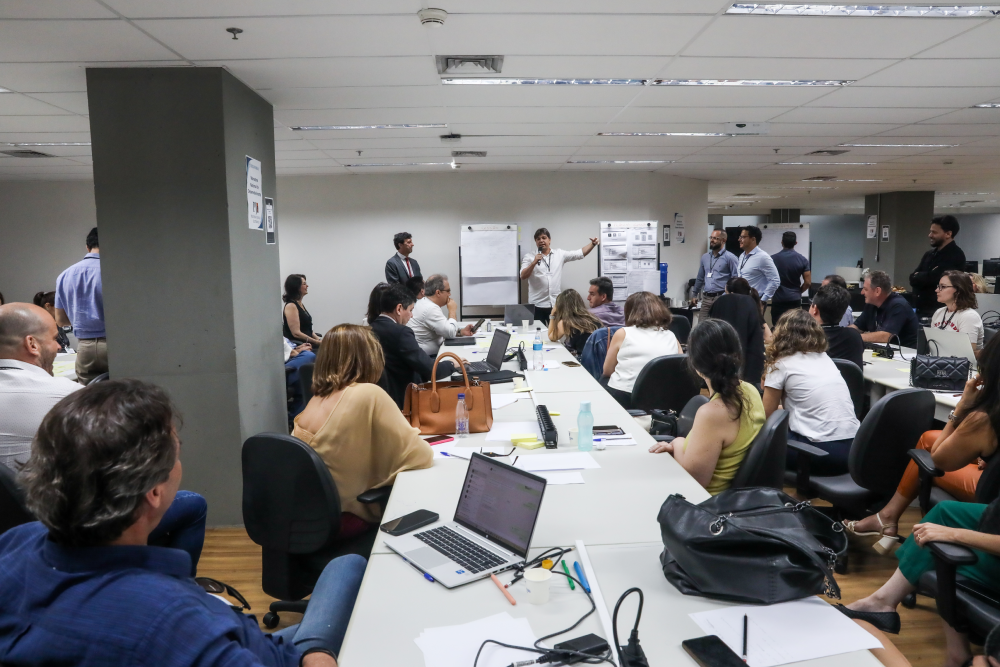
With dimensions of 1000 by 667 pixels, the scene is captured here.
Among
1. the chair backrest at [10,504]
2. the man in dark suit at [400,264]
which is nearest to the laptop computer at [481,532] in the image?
the chair backrest at [10,504]

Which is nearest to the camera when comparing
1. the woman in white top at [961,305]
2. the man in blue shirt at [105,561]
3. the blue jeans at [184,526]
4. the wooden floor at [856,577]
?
the man in blue shirt at [105,561]

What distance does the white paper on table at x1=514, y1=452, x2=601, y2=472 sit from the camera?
250 centimetres

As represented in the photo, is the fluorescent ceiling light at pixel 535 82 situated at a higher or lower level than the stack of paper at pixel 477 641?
higher

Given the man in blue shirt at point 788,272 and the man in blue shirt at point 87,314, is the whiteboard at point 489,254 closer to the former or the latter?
the man in blue shirt at point 788,272

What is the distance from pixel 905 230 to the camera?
1254 centimetres

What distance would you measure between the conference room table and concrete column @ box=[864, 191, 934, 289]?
12.2 m

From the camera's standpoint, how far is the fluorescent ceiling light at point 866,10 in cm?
289

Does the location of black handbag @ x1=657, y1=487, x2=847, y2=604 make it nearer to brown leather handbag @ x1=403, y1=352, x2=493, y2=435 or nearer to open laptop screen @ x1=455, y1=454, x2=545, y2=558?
open laptop screen @ x1=455, y1=454, x2=545, y2=558

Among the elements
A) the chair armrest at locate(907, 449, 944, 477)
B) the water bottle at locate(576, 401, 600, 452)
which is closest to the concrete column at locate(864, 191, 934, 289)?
the chair armrest at locate(907, 449, 944, 477)

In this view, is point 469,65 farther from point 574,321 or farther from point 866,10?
point 574,321

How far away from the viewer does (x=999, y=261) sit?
39.7 feet

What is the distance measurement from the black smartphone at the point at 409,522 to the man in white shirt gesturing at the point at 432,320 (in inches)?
145

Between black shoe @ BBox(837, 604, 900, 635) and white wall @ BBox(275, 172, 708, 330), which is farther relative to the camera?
white wall @ BBox(275, 172, 708, 330)

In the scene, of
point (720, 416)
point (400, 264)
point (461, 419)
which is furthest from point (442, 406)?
point (400, 264)
